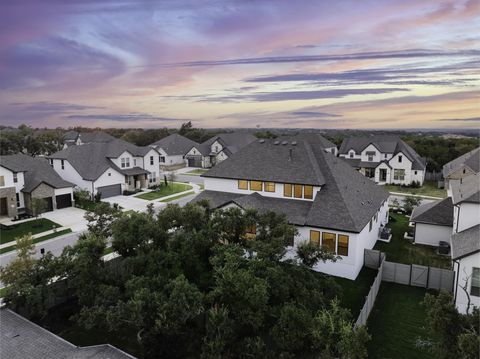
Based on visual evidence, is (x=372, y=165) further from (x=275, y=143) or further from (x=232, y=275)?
(x=232, y=275)

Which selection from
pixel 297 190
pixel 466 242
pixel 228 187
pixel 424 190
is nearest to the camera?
pixel 466 242

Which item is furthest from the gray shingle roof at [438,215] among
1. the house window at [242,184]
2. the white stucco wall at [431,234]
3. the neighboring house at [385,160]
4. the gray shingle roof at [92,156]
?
the gray shingle roof at [92,156]

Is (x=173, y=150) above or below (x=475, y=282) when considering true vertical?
above

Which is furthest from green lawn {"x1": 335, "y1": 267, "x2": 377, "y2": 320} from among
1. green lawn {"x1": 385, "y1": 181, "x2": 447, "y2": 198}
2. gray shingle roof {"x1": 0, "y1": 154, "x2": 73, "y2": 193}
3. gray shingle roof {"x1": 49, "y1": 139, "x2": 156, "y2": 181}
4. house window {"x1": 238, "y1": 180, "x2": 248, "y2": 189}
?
green lawn {"x1": 385, "y1": 181, "x2": 447, "y2": 198}

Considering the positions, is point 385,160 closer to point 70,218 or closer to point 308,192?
point 308,192

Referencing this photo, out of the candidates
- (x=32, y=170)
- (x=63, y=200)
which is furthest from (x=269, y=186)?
(x=32, y=170)

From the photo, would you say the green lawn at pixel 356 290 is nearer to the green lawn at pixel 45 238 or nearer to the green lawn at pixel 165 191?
the green lawn at pixel 45 238

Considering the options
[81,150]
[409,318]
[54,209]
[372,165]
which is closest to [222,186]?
[409,318]
